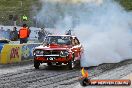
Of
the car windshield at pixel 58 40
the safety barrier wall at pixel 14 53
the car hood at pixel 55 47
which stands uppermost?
the car windshield at pixel 58 40

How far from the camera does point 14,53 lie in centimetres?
2005

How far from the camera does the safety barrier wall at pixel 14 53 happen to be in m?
19.5

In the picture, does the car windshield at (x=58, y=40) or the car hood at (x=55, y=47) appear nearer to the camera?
the car hood at (x=55, y=47)

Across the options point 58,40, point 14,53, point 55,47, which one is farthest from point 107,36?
point 55,47

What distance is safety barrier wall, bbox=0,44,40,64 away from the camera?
19.5 meters

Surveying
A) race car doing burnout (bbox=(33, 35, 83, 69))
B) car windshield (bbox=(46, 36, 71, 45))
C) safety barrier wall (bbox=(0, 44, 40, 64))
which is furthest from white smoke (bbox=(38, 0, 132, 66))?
safety barrier wall (bbox=(0, 44, 40, 64))

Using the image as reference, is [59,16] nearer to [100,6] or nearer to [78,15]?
[78,15]

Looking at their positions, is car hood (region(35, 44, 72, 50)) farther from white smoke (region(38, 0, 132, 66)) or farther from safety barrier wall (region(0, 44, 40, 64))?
safety barrier wall (region(0, 44, 40, 64))

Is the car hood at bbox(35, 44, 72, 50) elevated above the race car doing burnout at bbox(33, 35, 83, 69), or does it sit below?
above

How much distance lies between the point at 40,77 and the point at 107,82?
26.8 ft

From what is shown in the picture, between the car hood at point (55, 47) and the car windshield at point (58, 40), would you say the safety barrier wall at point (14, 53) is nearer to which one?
the car windshield at point (58, 40)

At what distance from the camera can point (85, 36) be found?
73.3ft

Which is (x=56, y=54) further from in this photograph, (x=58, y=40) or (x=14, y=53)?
(x=14, y=53)

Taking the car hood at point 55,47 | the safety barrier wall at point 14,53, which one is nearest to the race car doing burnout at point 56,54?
the car hood at point 55,47
